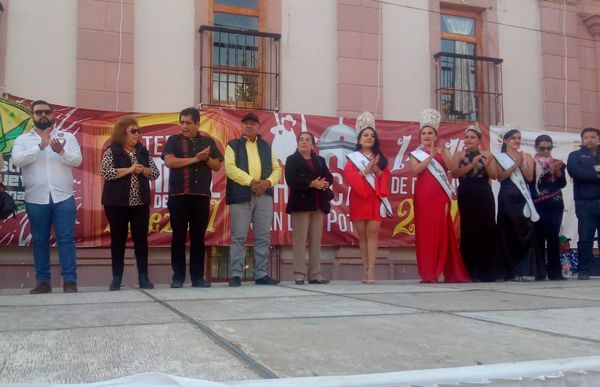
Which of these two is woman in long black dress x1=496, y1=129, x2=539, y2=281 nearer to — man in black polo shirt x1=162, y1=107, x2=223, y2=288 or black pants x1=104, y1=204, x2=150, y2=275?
man in black polo shirt x1=162, y1=107, x2=223, y2=288

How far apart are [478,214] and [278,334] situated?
4.43 m

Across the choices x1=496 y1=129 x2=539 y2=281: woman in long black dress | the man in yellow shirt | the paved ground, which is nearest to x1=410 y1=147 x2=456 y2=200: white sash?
x1=496 y1=129 x2=539 y2=281: woman in long black dress

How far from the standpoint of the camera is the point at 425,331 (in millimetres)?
2996

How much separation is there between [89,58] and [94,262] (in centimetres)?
272

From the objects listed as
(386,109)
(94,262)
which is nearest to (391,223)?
(386,109)

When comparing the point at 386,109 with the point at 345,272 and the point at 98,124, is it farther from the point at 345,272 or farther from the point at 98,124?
the point at 98,124

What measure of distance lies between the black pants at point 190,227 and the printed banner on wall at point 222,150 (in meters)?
1.58

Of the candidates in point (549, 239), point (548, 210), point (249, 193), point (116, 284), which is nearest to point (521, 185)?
point (548, 210)

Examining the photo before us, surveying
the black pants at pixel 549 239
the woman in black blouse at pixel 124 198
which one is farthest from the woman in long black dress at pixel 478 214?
the woman in black blouse at pixel 124 198

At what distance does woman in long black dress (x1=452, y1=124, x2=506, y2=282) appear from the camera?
675 centimetres

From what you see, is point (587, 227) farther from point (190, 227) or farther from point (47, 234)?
point (47, 234)

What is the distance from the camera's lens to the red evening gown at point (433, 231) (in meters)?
6.61

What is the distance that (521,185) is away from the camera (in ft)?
22.8

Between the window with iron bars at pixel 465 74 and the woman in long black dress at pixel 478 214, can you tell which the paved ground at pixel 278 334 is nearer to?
the woman in long black dress at pixel 478 214
